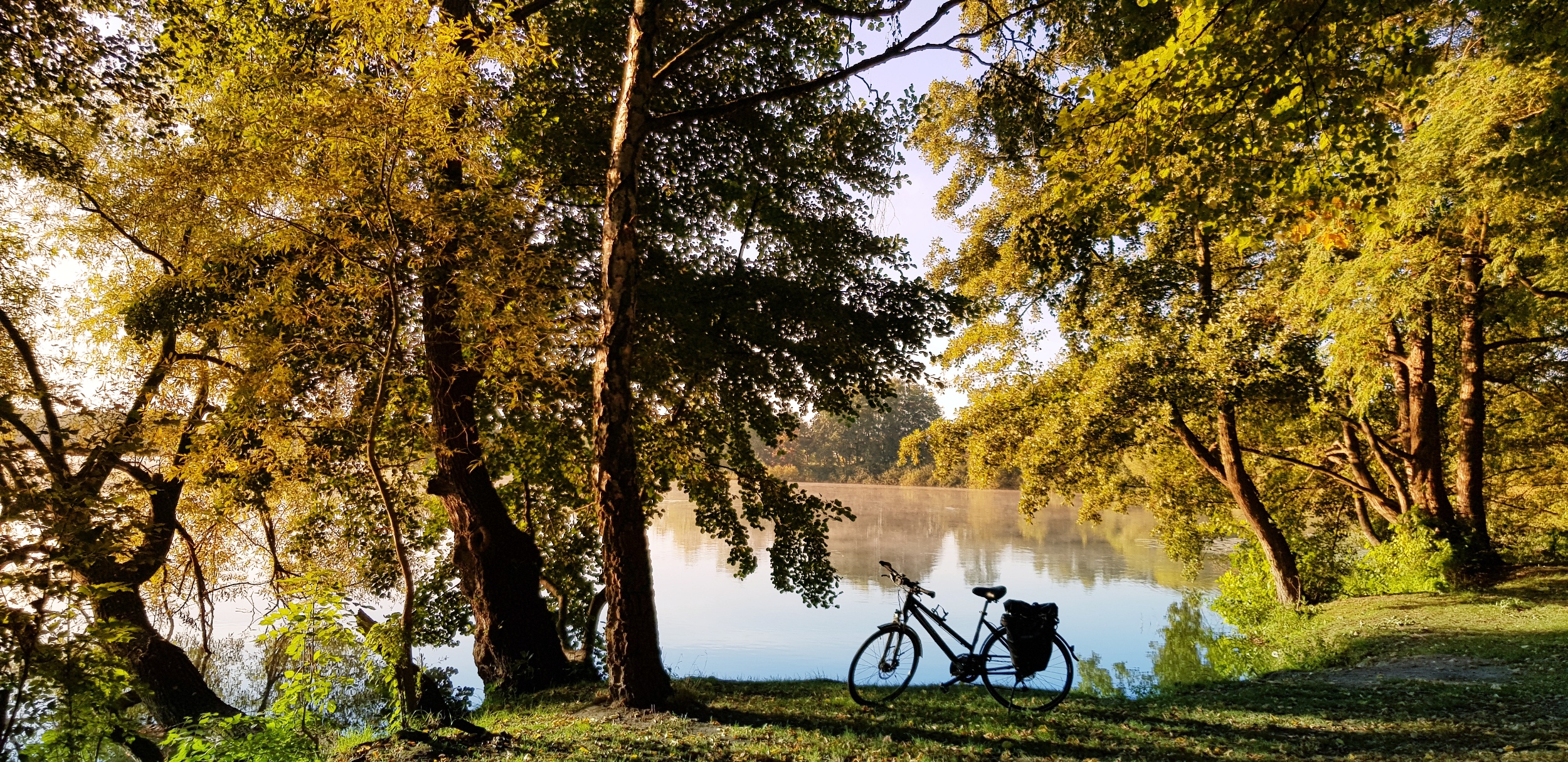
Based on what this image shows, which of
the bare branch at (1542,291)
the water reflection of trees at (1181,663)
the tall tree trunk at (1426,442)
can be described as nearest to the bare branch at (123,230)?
the water reflection of trees at (1181,663)

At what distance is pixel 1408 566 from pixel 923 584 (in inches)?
416

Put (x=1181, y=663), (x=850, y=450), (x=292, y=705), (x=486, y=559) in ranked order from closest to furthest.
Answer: (x=292, y=705) < (x=486, y=559) < (x=1181, y=663) < (x=850, y=450)

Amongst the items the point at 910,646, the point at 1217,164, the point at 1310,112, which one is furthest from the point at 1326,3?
the point at 910,646

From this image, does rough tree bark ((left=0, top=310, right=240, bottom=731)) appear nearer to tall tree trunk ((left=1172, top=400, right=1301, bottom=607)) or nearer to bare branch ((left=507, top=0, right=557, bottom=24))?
bare branch ((left=507, top=0, right=557, bottom=24))

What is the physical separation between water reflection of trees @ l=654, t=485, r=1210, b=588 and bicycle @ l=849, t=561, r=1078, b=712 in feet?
30.3

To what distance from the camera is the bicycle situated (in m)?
6.11

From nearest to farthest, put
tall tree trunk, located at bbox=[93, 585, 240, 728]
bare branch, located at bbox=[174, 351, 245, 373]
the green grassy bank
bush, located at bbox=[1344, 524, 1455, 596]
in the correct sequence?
the green grassy bank
tall tree trunk, located at bbox=[93, 585, 240, 728]
bare branch, located at bbox=[174, 351, 245, 373]
bush, located at bbox=[1344, 524, 1455, 596]

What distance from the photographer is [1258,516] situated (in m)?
13.7

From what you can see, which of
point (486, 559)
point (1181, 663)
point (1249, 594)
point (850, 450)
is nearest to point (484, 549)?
point (486, 559)

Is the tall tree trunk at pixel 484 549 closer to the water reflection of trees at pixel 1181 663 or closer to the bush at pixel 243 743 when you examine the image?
the bush at pixel 243 743

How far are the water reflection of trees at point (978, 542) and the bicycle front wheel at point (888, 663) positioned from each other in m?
9.57

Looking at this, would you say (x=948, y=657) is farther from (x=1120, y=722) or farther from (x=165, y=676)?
(x=165, y=676)

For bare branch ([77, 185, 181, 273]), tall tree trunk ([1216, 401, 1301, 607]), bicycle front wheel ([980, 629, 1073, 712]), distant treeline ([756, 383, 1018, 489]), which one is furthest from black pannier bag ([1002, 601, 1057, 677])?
distant treeline ([756, 383, 1018, 489])

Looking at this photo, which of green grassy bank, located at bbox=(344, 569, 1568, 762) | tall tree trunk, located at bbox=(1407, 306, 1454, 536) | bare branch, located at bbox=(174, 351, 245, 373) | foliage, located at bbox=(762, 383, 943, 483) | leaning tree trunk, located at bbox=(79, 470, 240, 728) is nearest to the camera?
green grassy bank, located at bbox=(344, 569, 1568, 762)
